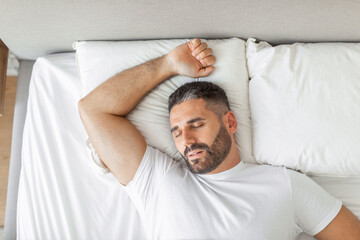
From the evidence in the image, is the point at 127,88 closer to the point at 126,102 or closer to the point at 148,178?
the point at 126,102

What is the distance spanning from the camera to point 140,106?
1.39m

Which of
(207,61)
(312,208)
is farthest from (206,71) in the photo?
(312,208)

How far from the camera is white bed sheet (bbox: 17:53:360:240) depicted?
136 centimetres

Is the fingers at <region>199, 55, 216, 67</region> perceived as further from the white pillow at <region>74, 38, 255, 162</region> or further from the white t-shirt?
the white t-shirt

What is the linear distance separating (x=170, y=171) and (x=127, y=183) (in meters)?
0.18

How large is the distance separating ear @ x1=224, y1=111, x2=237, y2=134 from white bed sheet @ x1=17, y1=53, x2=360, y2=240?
437 millimetres

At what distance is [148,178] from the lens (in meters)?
1.28

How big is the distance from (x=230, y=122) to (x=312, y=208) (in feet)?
1.49

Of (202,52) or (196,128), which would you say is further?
(202,52)

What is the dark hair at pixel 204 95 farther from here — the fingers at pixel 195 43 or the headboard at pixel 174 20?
the headboard at pixel 174 20

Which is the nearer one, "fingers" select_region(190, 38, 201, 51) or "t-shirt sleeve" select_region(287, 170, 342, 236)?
"t-shirt sleeve" select_region(287, 170, 342, 236)

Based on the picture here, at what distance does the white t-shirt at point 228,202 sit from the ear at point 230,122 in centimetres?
15

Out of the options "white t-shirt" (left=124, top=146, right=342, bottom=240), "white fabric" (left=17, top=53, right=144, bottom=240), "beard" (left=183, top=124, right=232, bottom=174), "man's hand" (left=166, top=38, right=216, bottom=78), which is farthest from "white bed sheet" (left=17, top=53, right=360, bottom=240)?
"man's hand" (left=166, top=38, right=216, bottom=78)

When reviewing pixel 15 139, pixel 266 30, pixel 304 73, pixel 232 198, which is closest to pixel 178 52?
pixel 266 30
